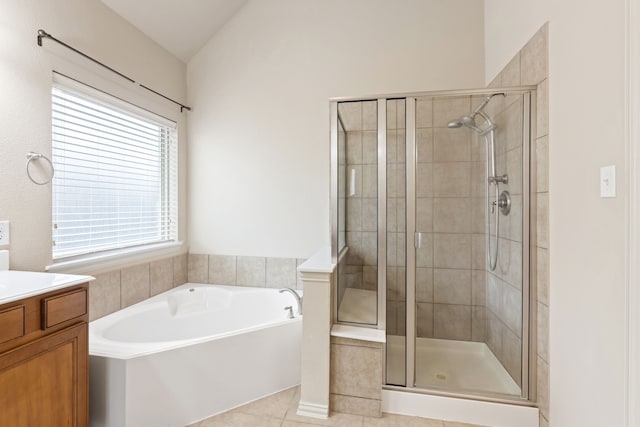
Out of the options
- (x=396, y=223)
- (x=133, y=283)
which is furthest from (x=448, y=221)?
(x=133, y=283)

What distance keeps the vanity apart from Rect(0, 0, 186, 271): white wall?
310 mm

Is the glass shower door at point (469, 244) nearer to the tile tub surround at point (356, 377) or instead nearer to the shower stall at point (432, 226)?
the shower stall at point (432, 226)

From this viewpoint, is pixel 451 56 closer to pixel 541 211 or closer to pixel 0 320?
pixel 541 211

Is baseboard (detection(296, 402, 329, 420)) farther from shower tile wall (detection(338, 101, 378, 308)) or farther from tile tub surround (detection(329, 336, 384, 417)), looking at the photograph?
shower tile wall (detection(338, 101, 378, 308))

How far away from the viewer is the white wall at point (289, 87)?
2449 mm

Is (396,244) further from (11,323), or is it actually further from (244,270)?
(11,323)

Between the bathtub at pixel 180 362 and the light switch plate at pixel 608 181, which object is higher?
the light switch plate at pixel 608 181

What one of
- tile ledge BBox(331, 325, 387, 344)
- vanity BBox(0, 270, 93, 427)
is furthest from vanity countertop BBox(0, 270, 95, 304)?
tile ledge BBox(331, 325, 387, 344)

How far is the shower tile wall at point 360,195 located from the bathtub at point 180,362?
544 millimetres

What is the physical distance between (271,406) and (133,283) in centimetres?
134

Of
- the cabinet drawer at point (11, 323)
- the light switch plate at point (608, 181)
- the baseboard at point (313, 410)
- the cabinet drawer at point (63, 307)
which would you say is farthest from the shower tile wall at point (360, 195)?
the cabinet drawer at point (11, 323)

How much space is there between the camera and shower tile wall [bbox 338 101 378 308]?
185cm

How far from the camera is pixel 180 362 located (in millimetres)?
1617

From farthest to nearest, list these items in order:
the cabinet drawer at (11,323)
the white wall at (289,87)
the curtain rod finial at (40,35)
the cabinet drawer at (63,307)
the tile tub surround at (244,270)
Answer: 1. the tile tub surround at (244,270)
2. the white wall at (289,87)
3. the curtain rod finial at (40,35)
4. the cabinet drawer at (63,307)
5. the cabinet drawer at (11,323)
